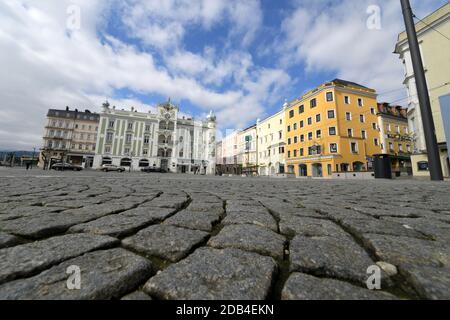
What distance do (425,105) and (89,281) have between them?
12.8 meters

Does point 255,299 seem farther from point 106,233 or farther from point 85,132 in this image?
point 85,132

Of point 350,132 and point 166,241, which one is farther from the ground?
point 350,132

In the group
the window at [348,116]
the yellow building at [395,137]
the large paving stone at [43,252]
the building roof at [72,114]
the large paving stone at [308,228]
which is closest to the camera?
the large paving stone at [43,252]

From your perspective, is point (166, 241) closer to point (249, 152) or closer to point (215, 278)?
point (215, 278)

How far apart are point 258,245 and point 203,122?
4815 centimetres

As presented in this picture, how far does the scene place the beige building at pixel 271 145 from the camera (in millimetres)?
38219

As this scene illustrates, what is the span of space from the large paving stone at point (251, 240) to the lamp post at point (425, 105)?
11.2 m

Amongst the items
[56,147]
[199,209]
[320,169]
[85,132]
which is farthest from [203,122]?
[199,209]

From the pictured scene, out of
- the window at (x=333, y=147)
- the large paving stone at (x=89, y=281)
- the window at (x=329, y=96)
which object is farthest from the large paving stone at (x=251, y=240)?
the window at (x=329, y=96)

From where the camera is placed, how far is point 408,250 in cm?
112

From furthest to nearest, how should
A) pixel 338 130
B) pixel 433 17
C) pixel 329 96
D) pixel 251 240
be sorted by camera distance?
pixel 329 96
pixel 338 130
pixel 433 17
pixel 251 240

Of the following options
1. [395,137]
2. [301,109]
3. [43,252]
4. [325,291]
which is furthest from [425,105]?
[395,137]

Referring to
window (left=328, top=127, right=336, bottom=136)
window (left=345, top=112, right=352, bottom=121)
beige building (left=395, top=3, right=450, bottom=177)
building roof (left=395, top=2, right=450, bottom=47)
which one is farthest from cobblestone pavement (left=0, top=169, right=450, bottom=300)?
window (left=345, top=112, right=352, bottom=121)

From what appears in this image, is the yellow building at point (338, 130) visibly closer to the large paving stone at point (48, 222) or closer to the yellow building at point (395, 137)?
the yellow building at point (395, 137)
